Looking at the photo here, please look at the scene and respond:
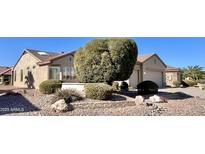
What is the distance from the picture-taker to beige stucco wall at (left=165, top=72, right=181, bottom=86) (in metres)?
12.9

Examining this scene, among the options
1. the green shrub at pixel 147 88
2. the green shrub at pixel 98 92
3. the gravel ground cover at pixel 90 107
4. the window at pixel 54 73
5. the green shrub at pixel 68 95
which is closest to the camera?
the gravel ground cover at pixel 90 107

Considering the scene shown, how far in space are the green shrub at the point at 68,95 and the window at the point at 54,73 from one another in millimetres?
778

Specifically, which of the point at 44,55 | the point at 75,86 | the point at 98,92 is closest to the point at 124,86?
the point at 98,92

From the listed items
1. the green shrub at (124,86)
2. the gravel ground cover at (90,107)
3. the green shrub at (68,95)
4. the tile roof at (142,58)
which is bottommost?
the gravel ground cover at (90,107)

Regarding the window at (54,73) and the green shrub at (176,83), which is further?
the green shrub at (176,83)

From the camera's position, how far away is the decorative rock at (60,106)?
7.51m

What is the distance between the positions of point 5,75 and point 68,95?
8.58 feet

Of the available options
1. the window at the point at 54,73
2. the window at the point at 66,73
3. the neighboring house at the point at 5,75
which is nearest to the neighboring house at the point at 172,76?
the window at the point at 66,73

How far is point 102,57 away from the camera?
10.3 metres

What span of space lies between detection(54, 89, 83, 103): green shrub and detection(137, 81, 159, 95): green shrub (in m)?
3.55

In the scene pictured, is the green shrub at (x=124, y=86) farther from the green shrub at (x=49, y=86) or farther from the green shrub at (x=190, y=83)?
the green shrub at (x=190, y=83)

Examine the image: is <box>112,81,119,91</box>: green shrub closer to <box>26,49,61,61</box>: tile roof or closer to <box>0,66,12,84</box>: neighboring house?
<box>26,49,61,61</box>: tile roof
